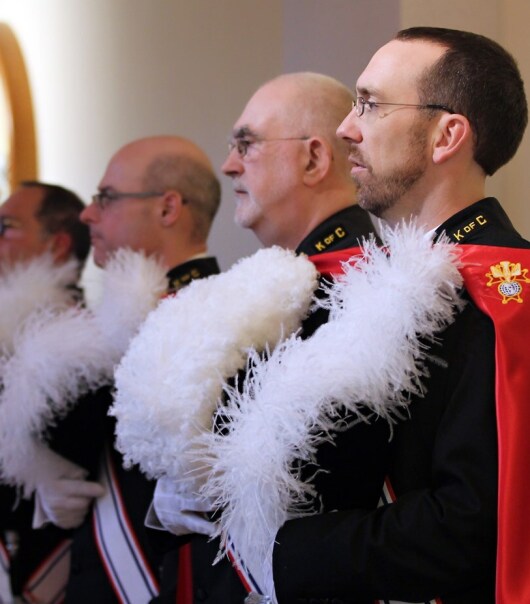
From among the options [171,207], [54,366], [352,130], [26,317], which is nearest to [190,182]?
[171,207]

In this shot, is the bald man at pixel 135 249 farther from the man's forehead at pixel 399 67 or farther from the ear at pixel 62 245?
the man's forehead at pixel 399 67

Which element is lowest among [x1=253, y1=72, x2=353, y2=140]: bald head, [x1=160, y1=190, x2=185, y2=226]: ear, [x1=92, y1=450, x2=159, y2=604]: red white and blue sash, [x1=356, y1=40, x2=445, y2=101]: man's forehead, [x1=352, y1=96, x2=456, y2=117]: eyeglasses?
[x1=92, y1=450, x2=159, y2=604]: red white and blue sash

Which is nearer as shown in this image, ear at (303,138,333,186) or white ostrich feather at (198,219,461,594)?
white ostrich feather at (198,219,461,594)

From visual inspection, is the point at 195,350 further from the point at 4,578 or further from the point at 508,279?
the point at 4,578

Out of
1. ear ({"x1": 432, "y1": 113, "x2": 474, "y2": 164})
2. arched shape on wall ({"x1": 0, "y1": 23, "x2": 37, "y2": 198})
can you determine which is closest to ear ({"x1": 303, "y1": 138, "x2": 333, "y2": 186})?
ear ({"x1": 432, "y1": 113, "x2": 474, "y2": 164})

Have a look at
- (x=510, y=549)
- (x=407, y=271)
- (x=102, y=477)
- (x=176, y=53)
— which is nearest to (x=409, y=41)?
(x=407, y=271)

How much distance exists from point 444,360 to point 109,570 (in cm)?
103

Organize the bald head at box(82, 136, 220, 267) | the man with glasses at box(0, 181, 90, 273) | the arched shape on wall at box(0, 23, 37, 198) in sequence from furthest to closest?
the arched shape on wall at box(0, 23, 37, 198) < the man with glasses at box(0, 181, 90, 273) < the bald head at box(82, 136, 220, 267)

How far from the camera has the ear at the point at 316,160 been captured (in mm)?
2232

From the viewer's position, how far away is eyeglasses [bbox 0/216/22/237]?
3121mm

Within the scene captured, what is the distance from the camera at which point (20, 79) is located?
430cm

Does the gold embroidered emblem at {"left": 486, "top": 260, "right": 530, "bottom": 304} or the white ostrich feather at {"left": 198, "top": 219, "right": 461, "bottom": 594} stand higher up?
the gold embroidered emblem at {"left": 486, "top": 260, "right": 530, "bottom": 304}

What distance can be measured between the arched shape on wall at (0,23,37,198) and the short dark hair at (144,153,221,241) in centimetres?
162

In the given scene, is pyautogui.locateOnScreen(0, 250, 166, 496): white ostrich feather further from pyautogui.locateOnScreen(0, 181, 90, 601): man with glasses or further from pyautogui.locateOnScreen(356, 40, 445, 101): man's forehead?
pyautogui.locateOnScreen(356, 40, 445, 101): man's forehead
